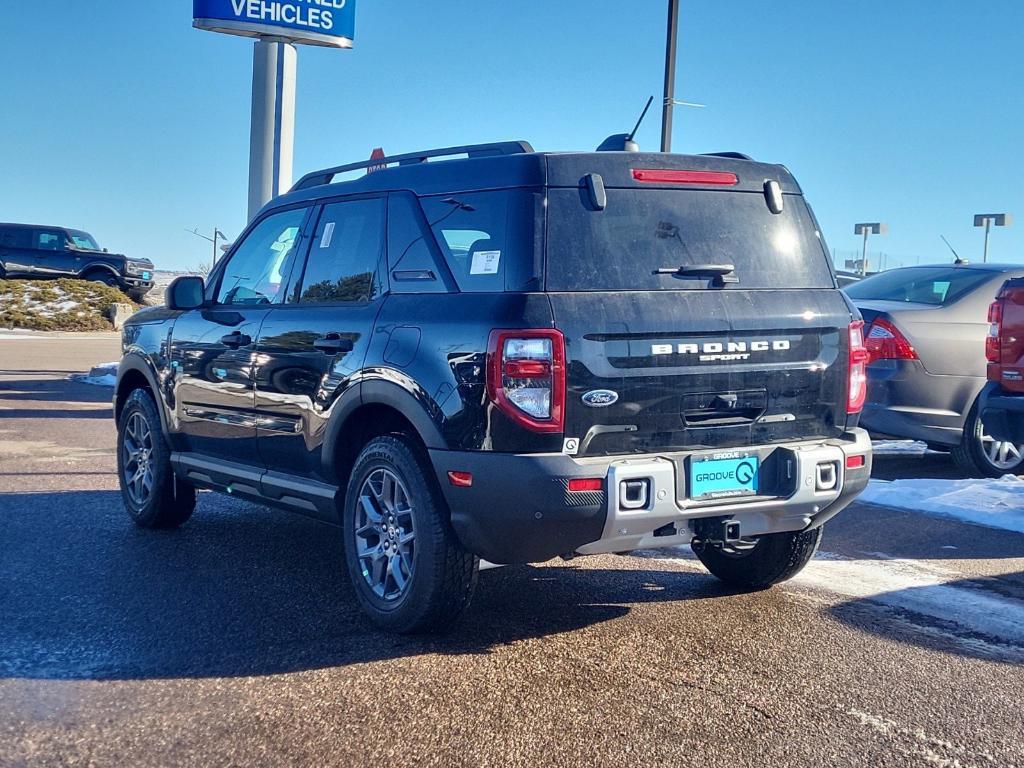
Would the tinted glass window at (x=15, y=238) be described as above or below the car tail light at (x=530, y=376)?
above

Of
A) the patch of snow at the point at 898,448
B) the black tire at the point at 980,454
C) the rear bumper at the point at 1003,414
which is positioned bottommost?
the patch of snow at the point at 898,448

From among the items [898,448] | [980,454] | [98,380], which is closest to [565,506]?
[980,454]

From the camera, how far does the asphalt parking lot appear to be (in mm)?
3553

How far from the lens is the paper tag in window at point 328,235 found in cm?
544

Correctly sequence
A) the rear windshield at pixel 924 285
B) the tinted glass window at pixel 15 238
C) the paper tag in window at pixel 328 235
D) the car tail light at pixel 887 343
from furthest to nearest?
the tinted glass window at pixel 15 238, the rear windshield at pixel 924 285, the car tail light at pixel 887 343, the paper tag in window at pixel 328 235

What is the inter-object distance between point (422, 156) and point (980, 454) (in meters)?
5.68

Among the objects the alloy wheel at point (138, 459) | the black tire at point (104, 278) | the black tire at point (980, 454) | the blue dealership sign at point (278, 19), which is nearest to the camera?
the alloy wheel at point (138, 459)

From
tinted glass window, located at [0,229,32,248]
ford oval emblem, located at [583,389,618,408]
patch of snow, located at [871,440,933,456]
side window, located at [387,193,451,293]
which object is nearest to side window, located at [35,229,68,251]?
tinted glass window, located at [0,229,32,248]

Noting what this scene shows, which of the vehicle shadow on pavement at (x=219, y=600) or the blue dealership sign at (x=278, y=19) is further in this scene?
the blue dealership sign at (x=278, y=19)

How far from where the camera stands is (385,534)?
4758 millimetres

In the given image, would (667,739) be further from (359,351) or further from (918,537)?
(918,537)

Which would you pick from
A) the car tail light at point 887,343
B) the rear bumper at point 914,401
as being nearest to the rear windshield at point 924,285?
the car tail light at point 887,343

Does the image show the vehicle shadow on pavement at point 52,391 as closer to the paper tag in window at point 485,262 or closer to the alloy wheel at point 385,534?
the alloy wheel at point 385,534

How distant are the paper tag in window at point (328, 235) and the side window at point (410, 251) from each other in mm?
514
